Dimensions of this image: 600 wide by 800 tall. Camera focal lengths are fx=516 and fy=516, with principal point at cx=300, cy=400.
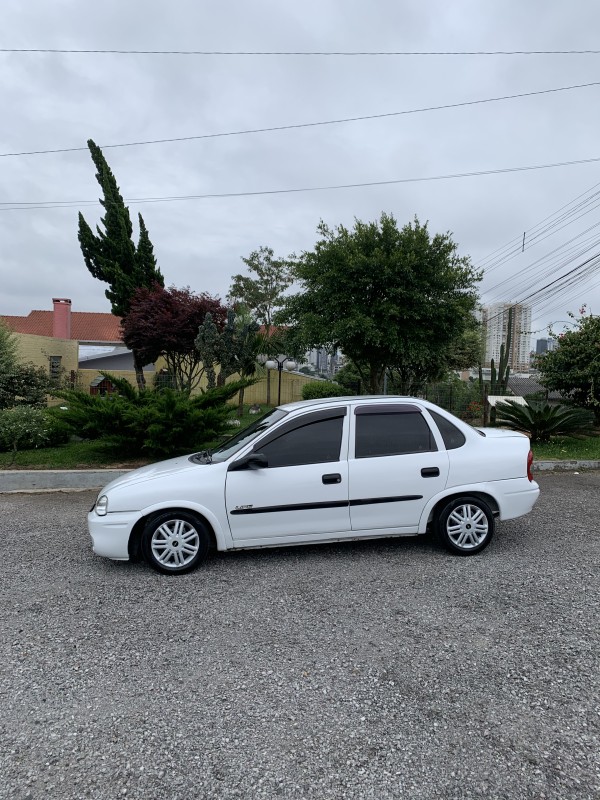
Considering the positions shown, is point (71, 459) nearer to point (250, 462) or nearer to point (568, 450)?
point (250, 462)

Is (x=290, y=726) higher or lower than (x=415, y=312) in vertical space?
lower

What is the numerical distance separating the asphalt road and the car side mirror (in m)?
0.92

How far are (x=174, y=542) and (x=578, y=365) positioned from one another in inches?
423

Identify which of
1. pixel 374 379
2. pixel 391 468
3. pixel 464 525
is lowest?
pixel 464 525

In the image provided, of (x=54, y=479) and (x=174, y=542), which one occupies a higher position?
(x=174, y=542)

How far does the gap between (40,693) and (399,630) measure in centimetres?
217

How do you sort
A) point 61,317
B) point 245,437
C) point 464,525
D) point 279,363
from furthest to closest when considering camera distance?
point 61,317
point 279,363
point 245,437
point 464,525

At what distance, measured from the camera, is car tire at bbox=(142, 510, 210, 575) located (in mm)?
4422

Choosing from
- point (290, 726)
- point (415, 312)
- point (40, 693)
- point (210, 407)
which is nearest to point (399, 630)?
point (290, 726)

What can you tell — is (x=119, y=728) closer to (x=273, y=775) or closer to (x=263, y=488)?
(x=273, y=775)

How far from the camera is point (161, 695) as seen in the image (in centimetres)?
277

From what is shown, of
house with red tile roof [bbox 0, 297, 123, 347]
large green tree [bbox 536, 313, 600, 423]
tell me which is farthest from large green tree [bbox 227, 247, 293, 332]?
large green tree [bbox 536, 313, 600, 423]

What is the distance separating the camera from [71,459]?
9.12 metres

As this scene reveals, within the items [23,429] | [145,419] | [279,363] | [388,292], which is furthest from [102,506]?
[279,363]
